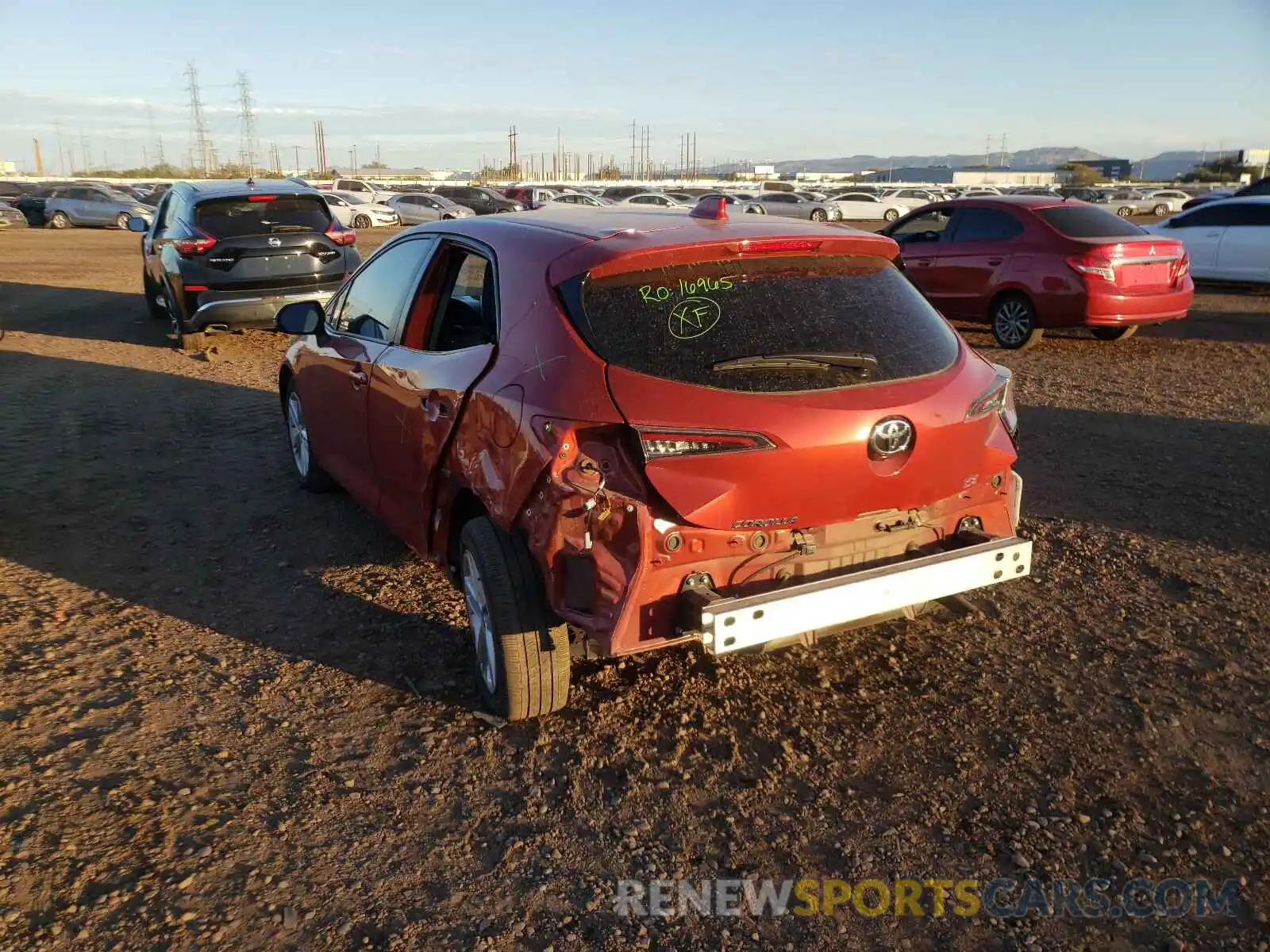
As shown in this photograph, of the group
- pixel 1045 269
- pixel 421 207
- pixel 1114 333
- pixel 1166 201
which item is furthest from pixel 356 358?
pixel 1166 201

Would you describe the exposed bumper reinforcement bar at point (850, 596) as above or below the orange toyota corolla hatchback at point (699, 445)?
below

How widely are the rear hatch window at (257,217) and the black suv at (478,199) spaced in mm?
27274

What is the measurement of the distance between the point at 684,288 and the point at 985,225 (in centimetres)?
893

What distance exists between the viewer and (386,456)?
4398mm

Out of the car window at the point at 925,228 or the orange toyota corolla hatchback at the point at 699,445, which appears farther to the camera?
the car window at the point at 925,228

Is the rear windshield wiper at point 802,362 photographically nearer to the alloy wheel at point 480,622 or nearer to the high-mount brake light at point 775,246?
the high-mount brake light at point 775,246

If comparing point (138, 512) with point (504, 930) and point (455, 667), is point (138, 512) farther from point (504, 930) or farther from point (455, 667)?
point (504, 930)

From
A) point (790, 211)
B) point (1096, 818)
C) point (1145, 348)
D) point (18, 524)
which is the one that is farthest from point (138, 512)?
point (790, 211)

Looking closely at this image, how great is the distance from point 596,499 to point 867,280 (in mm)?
1369

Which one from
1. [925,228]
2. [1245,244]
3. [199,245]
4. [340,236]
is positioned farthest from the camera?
[1245,244]

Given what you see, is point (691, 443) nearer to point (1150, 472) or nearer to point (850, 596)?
point (850, 596)

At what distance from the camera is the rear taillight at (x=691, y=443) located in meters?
2.97

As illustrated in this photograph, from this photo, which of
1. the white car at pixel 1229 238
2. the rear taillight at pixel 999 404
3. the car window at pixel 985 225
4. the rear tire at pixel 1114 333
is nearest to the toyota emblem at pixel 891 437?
the rear taillight at pixel 999 404

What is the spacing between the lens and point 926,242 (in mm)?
11672
